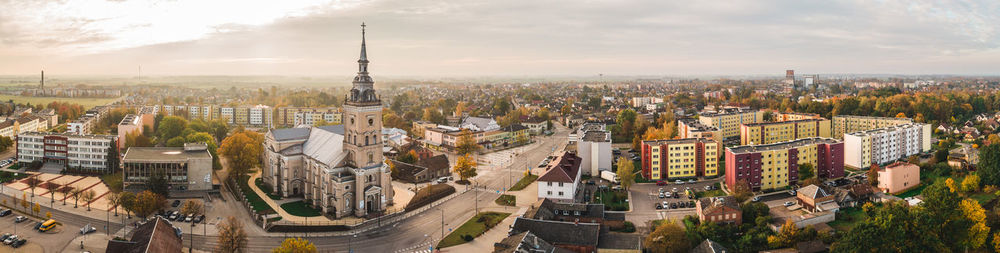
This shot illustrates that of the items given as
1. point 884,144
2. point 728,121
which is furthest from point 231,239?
point 728,121

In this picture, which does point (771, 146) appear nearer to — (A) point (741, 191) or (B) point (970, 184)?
(A) point (741, 191)

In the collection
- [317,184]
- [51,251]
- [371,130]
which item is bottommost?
[51,251]

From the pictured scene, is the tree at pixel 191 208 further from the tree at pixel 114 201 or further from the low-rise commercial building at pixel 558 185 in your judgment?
the low-rise commercial building at pixel 558 185

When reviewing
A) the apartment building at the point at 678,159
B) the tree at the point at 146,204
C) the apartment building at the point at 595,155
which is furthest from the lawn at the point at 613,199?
the tree at the point at 146,204

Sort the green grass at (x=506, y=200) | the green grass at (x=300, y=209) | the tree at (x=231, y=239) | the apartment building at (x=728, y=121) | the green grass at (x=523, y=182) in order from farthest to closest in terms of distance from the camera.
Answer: the apartment building at (x=728, y=121)
the green grass at (x=523, y=182)
the green grass at (x=506, y=200)
the green grass at (x=300, y=209)
the tree at (x=231, y=239)

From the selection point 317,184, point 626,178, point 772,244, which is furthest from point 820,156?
point 317,184

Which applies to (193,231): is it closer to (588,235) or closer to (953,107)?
(588,235)

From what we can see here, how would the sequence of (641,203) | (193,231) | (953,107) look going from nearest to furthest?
1. (193,231)
2. (641,203)
3. (953,107)
